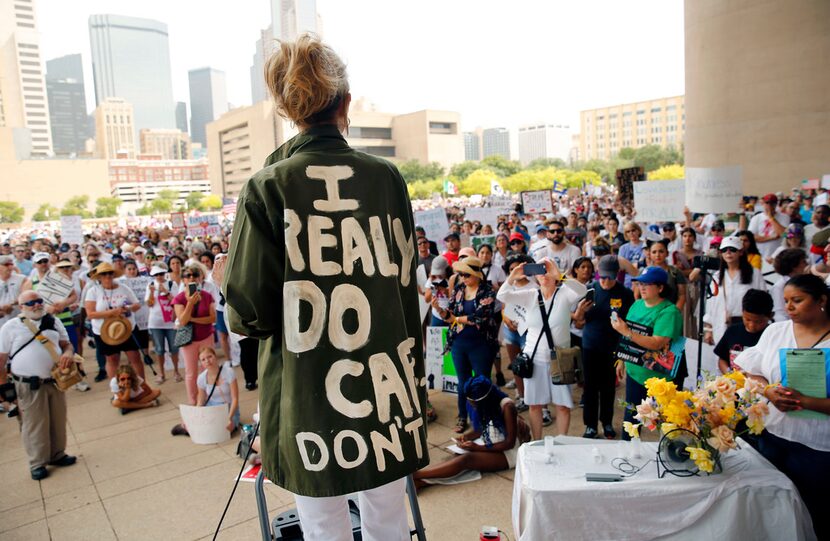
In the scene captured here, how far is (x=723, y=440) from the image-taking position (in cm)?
307

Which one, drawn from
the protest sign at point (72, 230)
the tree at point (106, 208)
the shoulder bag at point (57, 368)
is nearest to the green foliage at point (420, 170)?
the tree at point (106, 208)

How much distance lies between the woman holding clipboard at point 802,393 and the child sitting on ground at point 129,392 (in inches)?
285

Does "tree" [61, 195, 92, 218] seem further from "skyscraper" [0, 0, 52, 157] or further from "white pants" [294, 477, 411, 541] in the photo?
"white pants" [294, 477, 411, 541]

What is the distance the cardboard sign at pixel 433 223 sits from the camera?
12.8 m

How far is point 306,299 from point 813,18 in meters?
27.4

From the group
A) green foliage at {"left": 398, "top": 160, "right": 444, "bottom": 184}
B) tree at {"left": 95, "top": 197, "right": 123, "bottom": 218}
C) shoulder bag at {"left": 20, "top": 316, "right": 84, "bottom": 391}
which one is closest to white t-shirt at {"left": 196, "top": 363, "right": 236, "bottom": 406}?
shoulder bag at {"left": 20, "top": 316, "right": 84, "bottom": 391}

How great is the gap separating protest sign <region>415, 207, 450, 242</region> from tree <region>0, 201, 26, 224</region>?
336 feet

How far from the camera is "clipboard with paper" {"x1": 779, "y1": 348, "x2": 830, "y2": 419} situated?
3.12m

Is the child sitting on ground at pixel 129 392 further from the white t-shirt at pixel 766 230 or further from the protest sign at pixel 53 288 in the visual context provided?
the white t-shirt at pixel 766 230

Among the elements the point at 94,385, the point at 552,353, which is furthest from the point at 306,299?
the point at 94,385

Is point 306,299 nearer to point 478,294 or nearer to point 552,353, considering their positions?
point 552,353

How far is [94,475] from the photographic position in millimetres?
5852

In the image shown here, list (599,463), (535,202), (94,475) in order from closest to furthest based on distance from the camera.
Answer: (599,463) < (94,475) < (535,202)

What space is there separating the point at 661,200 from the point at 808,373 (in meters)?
8.22
